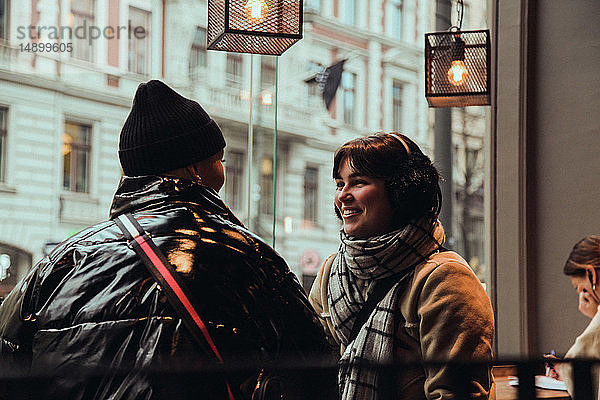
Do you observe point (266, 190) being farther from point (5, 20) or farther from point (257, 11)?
point (257, 11)

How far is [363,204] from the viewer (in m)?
2.17

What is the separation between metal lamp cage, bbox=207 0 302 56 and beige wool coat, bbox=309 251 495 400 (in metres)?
1.38

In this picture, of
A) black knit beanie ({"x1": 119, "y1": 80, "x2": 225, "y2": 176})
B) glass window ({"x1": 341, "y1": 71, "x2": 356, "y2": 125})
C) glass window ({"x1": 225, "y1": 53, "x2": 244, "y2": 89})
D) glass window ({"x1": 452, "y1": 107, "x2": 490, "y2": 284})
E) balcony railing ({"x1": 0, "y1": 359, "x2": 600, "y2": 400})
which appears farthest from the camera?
glass window ({"x1": 341, "y1": 71, "x2": 356, "y2": 125})

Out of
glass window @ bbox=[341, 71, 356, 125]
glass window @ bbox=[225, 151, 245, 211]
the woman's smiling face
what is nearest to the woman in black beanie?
the woman's smiling face

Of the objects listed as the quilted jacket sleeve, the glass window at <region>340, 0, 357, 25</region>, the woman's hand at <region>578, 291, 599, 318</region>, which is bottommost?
the woman's hand at <region>578, 291, 599, 318</region>

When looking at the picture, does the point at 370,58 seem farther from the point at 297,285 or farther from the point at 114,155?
the point at 297,285

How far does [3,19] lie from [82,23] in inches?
24.8

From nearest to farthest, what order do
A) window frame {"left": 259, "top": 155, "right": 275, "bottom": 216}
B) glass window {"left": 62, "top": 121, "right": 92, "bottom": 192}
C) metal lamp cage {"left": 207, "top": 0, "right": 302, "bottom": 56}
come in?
metal lamp cage {"left": 207, "top": 0, "right": 302, "bottom": 56} < window frame {"left": 259, "top": 155, "right": 275, "bottom": 216} < glass window {"left": 62, "top": 121, "right": 92, "bottom": 192}

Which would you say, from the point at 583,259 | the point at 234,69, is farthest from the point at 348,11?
the point at 583,259

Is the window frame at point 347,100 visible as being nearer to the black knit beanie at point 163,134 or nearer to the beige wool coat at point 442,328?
the beige wool coat at point 442,328

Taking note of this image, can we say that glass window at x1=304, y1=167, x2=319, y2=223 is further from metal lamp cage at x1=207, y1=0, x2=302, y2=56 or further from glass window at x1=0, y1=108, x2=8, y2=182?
metal lamp cage at x1=207, y1=0, x2=302, y2=56

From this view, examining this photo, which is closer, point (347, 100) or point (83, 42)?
point (83, 42)

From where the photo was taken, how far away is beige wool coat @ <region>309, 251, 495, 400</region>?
192cm

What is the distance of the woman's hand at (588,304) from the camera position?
344cm
